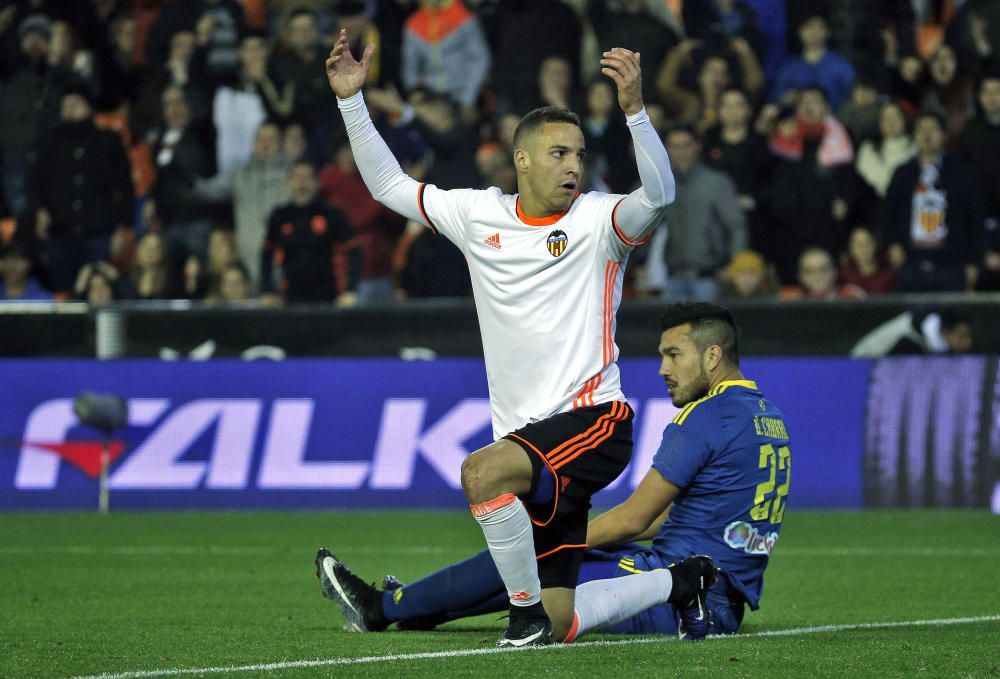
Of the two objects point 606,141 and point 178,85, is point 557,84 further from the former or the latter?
point 178,85

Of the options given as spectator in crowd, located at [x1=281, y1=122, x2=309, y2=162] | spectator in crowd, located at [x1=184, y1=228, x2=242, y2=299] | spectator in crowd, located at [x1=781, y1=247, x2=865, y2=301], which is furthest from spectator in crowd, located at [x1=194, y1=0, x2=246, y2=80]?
spectator in crowd, located at [x1=781, y1=247, x2=865, y2=301]

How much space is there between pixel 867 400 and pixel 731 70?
454cm

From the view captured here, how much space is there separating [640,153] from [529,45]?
11.0 m

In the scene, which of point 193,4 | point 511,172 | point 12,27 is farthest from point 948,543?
point 12,27

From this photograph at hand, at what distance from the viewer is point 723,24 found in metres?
16.9

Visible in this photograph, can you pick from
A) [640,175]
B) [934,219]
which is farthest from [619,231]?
[934,219]

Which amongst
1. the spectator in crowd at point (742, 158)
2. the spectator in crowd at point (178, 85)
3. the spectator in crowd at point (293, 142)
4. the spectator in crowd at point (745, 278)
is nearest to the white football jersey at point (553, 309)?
the spectator in crowd at point (745, 278)

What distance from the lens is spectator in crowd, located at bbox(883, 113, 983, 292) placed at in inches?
580

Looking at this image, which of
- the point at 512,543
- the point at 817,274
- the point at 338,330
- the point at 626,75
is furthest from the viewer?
the point at 817,274

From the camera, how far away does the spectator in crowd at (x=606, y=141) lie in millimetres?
15633

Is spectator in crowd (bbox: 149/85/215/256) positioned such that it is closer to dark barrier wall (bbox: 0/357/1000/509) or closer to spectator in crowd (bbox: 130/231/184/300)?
spectator in crowd (bbox: 130/231/184/300)

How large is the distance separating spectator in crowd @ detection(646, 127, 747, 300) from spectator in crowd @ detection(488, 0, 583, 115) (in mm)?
2397

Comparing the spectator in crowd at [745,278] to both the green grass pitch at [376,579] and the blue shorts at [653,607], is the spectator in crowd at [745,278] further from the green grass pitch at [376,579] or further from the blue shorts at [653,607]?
the blue shorts at [653,607]

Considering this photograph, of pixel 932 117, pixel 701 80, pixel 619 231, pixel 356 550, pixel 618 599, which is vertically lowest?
pixel 356 550
